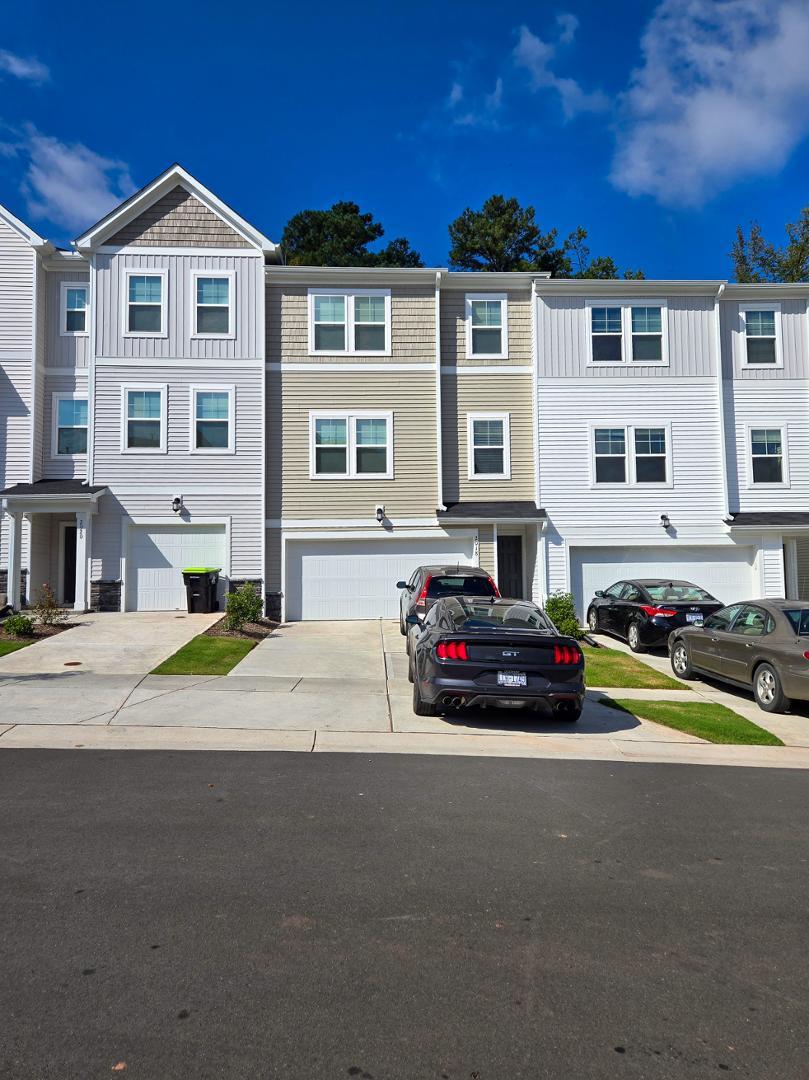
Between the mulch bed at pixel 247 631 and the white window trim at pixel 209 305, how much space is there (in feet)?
24.5

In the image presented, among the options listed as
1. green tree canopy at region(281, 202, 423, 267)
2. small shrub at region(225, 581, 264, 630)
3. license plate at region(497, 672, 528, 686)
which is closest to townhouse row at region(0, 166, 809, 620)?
small shrub at region(225, 581, 264, 630)

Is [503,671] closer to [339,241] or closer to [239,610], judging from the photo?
[239,610]

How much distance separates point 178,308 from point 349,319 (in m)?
4.43

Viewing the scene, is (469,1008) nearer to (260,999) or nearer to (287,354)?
(260,999)

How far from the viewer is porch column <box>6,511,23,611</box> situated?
17.5m

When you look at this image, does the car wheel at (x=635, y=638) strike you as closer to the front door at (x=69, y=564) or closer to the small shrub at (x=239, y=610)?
the small shrub at (x=239, y=610)

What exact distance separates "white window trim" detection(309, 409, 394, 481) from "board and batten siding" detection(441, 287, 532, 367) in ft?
8.01

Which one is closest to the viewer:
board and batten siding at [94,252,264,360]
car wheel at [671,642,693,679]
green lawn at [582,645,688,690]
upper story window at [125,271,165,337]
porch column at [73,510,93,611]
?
green lawn at [582,645,688,690]

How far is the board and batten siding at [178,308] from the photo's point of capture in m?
19.0

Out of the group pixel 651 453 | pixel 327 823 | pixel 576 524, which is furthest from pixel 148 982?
pixel 651 453

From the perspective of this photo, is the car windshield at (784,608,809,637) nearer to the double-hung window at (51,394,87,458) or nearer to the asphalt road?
the asphalt road

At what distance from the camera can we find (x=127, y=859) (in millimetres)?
4547

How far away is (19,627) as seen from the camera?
1409 cm

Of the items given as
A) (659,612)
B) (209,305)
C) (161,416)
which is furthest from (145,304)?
(659,612)
